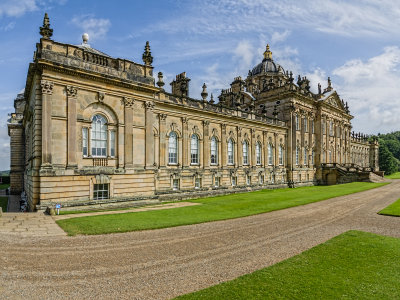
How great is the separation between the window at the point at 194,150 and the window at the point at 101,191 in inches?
431

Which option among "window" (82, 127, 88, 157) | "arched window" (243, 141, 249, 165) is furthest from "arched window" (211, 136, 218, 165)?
"window" (82, 127, 88, 157)

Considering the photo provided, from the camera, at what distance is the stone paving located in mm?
11837

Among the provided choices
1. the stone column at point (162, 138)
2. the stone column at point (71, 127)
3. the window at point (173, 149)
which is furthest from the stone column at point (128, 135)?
the window at point (173, 149)

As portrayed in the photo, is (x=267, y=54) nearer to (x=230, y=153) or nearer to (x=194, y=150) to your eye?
(x=230, y=153)

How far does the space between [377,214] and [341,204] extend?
4147 millimetres

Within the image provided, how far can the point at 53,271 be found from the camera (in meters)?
7.89

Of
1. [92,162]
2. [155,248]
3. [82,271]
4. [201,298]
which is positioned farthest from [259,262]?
[92,162]

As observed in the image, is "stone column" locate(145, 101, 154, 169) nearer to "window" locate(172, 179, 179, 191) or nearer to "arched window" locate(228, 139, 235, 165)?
"window" locate(172, 179, 179, 191)

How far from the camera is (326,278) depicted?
23.9 ft

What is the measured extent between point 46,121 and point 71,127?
1.48 meters

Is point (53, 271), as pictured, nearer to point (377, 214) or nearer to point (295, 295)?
point (295, 295)

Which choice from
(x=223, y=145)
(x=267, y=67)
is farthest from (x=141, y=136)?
(x=267, y=67)

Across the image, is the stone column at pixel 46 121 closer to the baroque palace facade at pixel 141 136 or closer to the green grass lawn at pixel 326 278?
the baroque palace facade at pixel 141 136

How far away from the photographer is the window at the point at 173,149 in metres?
26.8
